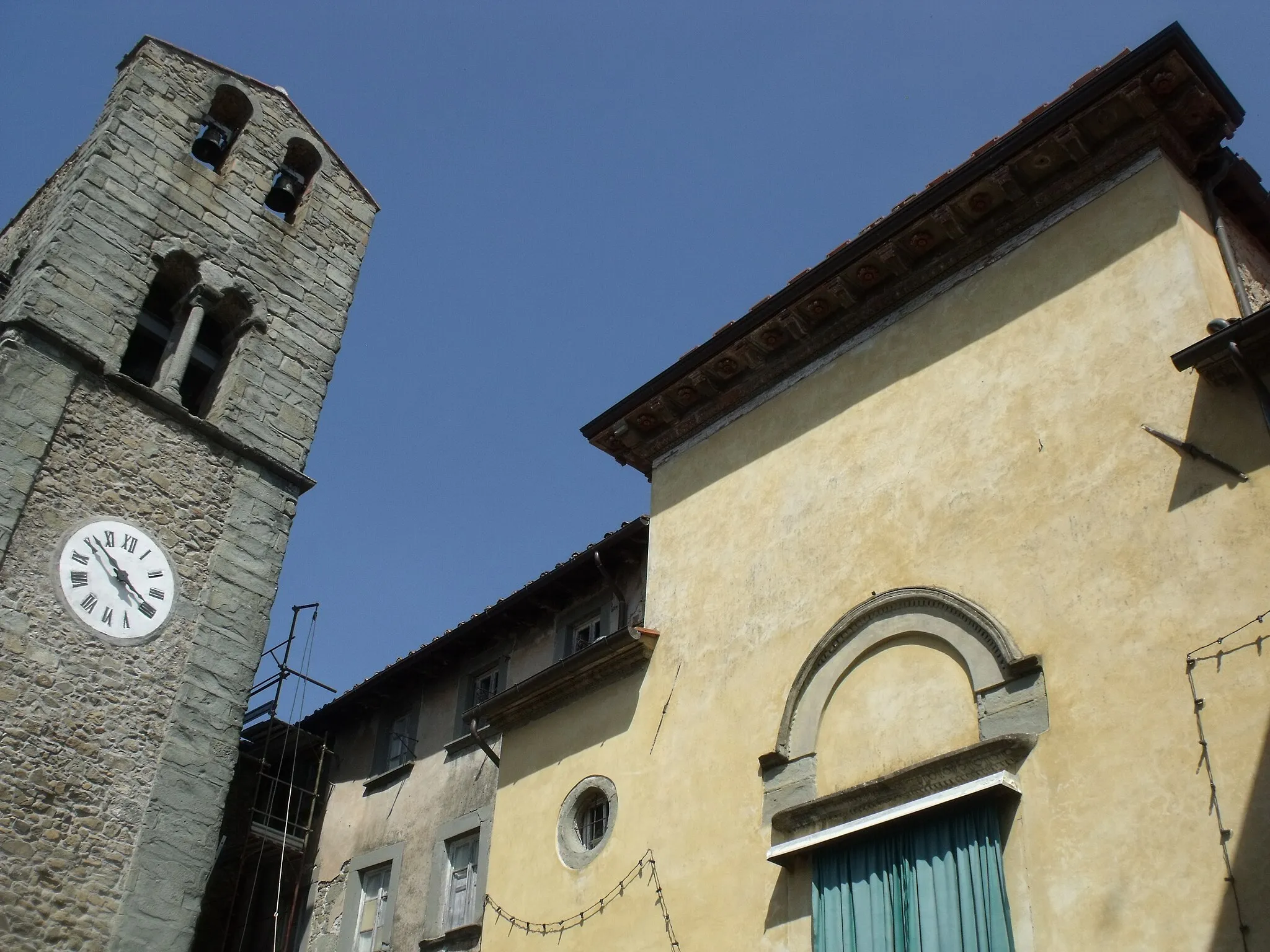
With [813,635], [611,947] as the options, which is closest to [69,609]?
[611,947]

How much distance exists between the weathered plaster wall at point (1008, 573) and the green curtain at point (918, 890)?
0.18 meters

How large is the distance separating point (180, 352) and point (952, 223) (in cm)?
1005

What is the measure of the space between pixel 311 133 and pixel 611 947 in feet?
45.5

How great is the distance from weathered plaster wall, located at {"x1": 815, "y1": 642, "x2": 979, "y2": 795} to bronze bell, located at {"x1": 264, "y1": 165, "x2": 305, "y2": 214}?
1270 cm

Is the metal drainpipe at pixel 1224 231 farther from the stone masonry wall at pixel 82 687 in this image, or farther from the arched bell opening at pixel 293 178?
the arched bell opening at pixel 293 178

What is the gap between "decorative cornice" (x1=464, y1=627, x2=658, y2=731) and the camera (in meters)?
11.7

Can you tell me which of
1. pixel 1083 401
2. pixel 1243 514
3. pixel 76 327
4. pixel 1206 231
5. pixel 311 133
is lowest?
pixel 1243 514

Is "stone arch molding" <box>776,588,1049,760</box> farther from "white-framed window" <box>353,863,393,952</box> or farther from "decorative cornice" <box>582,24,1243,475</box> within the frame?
"white-framed window" <box>353,863,393,952</box>

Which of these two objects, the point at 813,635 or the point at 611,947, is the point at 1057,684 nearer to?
the point at 813,635

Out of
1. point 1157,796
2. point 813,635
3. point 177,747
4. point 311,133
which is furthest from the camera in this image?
point 311,133

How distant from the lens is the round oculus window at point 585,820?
11.1 m

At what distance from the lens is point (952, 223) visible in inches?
405

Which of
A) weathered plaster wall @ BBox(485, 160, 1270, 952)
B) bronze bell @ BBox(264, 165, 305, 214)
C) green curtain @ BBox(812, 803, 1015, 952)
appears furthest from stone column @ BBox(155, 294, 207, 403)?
green curtain @ BBox(812, 803, 1015, 952)

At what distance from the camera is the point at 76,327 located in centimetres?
1441
